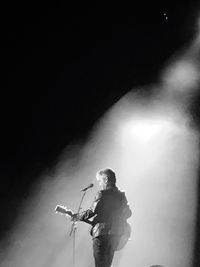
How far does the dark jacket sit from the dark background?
293 centimetres

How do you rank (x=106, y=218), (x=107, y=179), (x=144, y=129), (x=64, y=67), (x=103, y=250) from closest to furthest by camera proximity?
(x=103, y=250) → (x=106, y=218) → (x=107, y=179) → (x=144, y=129) → (x=64, y=67)

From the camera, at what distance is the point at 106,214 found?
3.31 metres

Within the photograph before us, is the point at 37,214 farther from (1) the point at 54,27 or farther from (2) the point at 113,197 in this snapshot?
(1) the point at 54,27

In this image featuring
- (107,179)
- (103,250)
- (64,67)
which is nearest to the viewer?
(103,250)

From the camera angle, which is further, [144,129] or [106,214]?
[144,129]

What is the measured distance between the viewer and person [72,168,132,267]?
3191 millimetres

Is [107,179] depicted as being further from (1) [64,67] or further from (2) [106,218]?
(1) [64,67]

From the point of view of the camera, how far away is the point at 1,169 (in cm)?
612

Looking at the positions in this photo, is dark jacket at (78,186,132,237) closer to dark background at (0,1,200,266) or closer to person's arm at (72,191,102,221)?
person's arm at (72,191,102,221)

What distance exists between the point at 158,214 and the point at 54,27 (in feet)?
15.4

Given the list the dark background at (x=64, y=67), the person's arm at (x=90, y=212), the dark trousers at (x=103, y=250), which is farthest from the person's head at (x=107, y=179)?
the dark background at (x=64, y=67)

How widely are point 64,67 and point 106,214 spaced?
4.77 m

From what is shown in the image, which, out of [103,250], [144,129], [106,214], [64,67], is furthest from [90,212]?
[64,67]

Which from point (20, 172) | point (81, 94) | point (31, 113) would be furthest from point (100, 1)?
point (20, 172)
